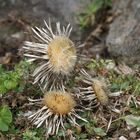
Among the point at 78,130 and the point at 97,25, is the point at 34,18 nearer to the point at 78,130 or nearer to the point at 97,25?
the point at 97,25

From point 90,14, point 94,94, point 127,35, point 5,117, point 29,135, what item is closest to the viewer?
point 29,135

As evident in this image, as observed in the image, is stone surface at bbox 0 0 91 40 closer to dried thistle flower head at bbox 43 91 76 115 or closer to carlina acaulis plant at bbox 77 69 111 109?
carlina acaulis plant at bbox 77 69 111 109

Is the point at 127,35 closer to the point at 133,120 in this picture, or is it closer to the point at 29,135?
the point at 133,120

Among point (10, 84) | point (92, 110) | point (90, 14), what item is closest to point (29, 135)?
point (10, 84)

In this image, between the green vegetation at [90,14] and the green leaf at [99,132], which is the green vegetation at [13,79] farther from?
the green vegetation at [90,14]

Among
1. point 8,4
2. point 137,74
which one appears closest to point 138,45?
point 137,74

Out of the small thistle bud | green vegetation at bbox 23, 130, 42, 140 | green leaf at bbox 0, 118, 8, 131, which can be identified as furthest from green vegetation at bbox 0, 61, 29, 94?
the small thistle bud
